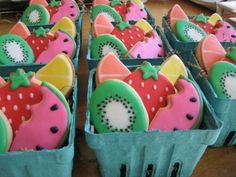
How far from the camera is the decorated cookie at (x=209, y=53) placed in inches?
27.2

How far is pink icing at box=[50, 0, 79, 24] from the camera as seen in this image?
3.21 ft

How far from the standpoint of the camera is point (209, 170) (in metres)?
0.63

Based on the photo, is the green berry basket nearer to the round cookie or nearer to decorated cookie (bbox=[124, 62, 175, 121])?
the round cookie

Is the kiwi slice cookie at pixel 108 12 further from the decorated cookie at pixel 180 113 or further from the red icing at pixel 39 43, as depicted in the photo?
the decorated cookie at pixel 180 113

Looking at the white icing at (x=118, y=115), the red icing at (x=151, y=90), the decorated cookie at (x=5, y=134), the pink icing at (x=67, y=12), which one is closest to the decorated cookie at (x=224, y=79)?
the red icing at (x=151, y=90)

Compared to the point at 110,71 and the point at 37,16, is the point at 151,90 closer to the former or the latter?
the point at 110,71

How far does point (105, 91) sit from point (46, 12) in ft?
1.83

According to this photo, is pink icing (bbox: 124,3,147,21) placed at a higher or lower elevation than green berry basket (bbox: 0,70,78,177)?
higher

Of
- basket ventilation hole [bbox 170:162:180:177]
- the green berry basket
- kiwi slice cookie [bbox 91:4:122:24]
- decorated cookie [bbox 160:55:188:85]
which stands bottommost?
basket ventilation hole [bbox 170:162:180:177]

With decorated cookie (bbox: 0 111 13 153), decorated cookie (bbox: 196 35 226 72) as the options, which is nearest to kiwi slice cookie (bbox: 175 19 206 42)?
decorated cookie (bbox: 196 35 226 72)

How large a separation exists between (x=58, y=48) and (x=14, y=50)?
0.12 m

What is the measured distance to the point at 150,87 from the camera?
22.1 inches

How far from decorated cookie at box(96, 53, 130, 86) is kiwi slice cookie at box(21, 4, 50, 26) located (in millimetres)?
427

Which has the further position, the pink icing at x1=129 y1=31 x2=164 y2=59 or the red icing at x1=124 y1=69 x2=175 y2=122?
the pink icing at x1=129 y1=31 x2=164 y2=59
